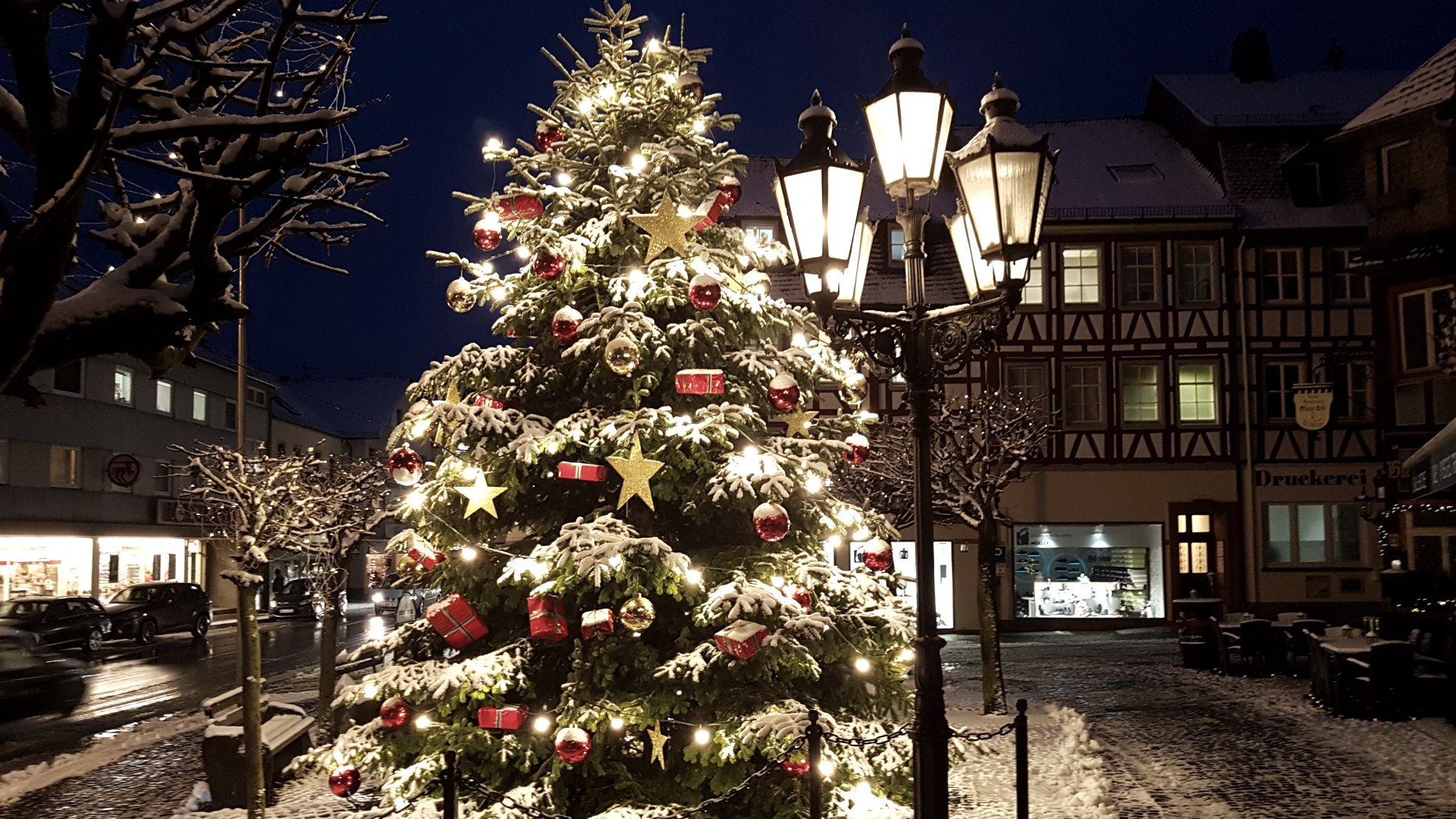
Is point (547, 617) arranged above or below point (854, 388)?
below

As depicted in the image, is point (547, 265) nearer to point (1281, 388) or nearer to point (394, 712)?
point (394, 712)

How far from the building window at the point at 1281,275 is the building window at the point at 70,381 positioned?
33.4m

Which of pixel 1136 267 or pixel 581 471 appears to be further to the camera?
pixel 1136 267

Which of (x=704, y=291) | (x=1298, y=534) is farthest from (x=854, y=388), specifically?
(x=1298, y=534)

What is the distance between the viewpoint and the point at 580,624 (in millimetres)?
7605

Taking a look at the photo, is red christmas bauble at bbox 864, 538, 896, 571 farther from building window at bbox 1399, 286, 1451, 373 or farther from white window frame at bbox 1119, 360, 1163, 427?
white window frame at bbox 1119, 360, 1163, 427

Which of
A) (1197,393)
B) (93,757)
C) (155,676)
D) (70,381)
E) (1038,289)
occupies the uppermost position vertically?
(1038,289)

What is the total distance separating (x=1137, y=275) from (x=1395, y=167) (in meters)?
7.58

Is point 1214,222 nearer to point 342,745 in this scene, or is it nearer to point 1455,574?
point 1455,574

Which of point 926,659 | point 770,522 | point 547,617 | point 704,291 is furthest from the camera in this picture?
point 547,617

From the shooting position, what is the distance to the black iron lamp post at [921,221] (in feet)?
19.8

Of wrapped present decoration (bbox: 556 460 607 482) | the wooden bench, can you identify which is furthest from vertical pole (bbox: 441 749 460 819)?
the wooden bench

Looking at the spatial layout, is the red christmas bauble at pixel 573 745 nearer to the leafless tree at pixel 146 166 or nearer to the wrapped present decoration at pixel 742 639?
the wrapped present decoration at pixel 742 639

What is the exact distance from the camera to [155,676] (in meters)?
22.4
